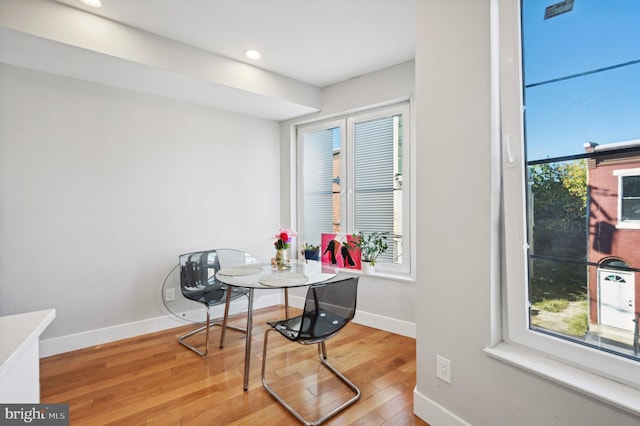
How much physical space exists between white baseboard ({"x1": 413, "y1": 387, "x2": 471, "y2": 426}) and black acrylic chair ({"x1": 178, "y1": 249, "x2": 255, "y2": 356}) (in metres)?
1.62

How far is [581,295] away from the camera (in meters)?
1.30

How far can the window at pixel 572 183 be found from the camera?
1.15m

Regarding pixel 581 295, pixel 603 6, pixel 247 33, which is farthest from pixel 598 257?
pixel 247 33

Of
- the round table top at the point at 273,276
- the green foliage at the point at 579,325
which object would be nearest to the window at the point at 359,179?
the round table top at the point at 273,276

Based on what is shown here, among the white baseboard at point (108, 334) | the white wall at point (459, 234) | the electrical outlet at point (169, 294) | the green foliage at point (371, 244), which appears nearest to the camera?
the white wall at point (459, 234)

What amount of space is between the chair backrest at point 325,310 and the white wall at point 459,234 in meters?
0.45

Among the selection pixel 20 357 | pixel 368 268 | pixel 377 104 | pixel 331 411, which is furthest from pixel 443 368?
pixel 377 104

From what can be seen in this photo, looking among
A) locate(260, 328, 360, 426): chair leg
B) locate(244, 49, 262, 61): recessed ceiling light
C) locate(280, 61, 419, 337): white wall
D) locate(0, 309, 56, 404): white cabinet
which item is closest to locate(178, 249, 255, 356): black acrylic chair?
locate(260, 328, 360, 426): chair leg

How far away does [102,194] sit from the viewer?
2.78 metres

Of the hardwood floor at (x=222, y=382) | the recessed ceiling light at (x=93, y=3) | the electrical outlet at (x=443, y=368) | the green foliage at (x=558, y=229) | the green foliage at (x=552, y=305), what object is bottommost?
the hardwood floor at (x=222, y=382)

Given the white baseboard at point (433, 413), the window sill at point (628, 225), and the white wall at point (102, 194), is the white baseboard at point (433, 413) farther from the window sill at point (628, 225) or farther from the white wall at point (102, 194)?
the white wall at point (102, 194)

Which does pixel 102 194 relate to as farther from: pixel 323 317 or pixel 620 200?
pixel 620 200

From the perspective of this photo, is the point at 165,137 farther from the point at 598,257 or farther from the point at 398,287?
the point at 598,257

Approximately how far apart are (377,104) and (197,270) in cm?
242
